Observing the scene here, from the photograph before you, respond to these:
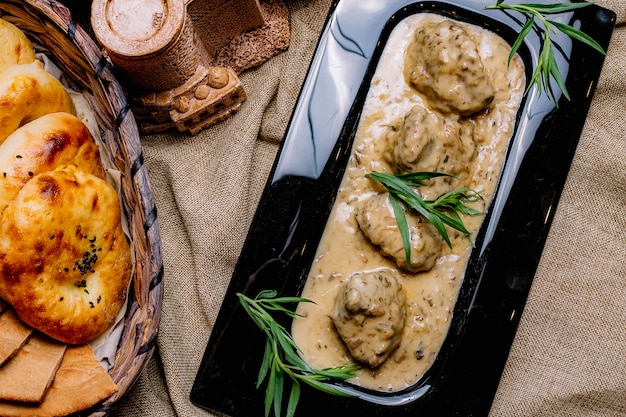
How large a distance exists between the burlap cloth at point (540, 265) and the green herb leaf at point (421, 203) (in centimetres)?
63

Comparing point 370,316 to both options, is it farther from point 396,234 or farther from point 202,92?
point 202,92

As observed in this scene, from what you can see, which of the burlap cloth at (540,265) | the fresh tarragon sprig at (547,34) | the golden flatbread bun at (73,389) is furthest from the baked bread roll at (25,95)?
the fresh tarragon sprig at (547,34)

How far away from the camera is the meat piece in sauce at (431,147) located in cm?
238

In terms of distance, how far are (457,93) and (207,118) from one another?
1.16 metres

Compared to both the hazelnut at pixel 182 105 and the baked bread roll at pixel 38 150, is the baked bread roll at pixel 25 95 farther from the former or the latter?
the hazelnut at pixel 182 105

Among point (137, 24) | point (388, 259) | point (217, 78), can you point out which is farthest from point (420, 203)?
point (137, 24)

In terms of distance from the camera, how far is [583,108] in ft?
8.25

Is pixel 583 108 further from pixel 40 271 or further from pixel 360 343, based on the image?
pixel 40 271

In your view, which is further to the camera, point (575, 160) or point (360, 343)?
point (575, 160)

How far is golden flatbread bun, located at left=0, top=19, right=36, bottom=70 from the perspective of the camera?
242cm

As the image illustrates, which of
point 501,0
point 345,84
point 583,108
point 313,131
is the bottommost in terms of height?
point 313,131

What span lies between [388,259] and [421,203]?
28 cm

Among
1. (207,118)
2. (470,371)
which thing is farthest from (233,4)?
(470,371)

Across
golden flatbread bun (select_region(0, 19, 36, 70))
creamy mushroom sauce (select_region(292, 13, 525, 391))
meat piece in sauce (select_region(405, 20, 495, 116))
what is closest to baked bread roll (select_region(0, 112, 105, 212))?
golden flatbread bun (select_region(0, 19, 36, 70))
